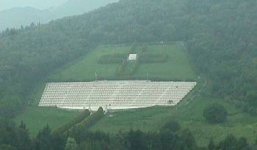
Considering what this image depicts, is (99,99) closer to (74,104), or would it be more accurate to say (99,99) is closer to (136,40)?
(74,104)

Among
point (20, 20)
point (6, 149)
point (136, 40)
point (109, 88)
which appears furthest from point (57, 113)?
point (20, 20)

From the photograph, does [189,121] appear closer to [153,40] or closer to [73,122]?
[73,122]

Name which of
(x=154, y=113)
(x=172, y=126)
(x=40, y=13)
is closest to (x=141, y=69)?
(x=154, y=113)

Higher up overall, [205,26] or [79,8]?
[79,8]

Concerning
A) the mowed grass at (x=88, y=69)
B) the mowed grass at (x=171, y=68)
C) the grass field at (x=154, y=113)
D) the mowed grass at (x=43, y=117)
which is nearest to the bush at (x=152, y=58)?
the mowed grass at (x=171, y=68)

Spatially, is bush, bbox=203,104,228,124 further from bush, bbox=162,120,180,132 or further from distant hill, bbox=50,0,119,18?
distant hill, bbox=50,0,119,18

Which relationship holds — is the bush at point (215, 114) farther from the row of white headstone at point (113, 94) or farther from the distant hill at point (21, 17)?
the distant hill at point (21, 17)
